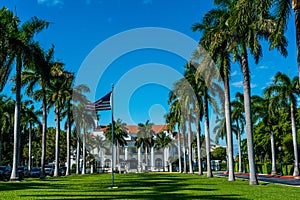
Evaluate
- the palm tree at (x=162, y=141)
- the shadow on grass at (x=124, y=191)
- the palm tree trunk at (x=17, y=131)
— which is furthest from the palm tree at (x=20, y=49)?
the palm tree at (x=162, y=141)

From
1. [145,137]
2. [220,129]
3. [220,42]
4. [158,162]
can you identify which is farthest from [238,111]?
[158,162]

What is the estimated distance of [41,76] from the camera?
32.1 meters

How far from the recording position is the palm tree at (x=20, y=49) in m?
29.1

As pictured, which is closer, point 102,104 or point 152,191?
point 152,191

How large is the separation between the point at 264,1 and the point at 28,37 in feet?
67.9

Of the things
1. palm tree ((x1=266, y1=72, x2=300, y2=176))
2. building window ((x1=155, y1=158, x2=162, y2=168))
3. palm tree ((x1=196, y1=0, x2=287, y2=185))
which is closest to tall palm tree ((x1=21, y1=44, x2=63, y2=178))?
palm tree ((x1=196, y1=0, x2=287, y2=185))

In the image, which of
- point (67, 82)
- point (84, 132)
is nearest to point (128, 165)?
point (84, 132)

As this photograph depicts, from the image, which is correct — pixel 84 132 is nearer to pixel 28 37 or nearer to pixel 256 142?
pixel 256 142

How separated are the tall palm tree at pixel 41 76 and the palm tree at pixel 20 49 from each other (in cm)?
66

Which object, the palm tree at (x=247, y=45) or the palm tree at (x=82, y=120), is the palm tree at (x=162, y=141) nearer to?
the palm tree at (x=82, y=120)

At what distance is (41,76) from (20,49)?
3555 millimetres

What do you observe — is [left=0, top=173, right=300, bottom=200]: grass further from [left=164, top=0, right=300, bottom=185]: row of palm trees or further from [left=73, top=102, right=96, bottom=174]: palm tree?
[left=73, top=102, right=96, bottom=174]: palm tree

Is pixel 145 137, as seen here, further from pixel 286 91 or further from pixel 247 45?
pixel 247 45

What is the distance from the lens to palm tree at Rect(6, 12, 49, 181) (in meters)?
29.1
